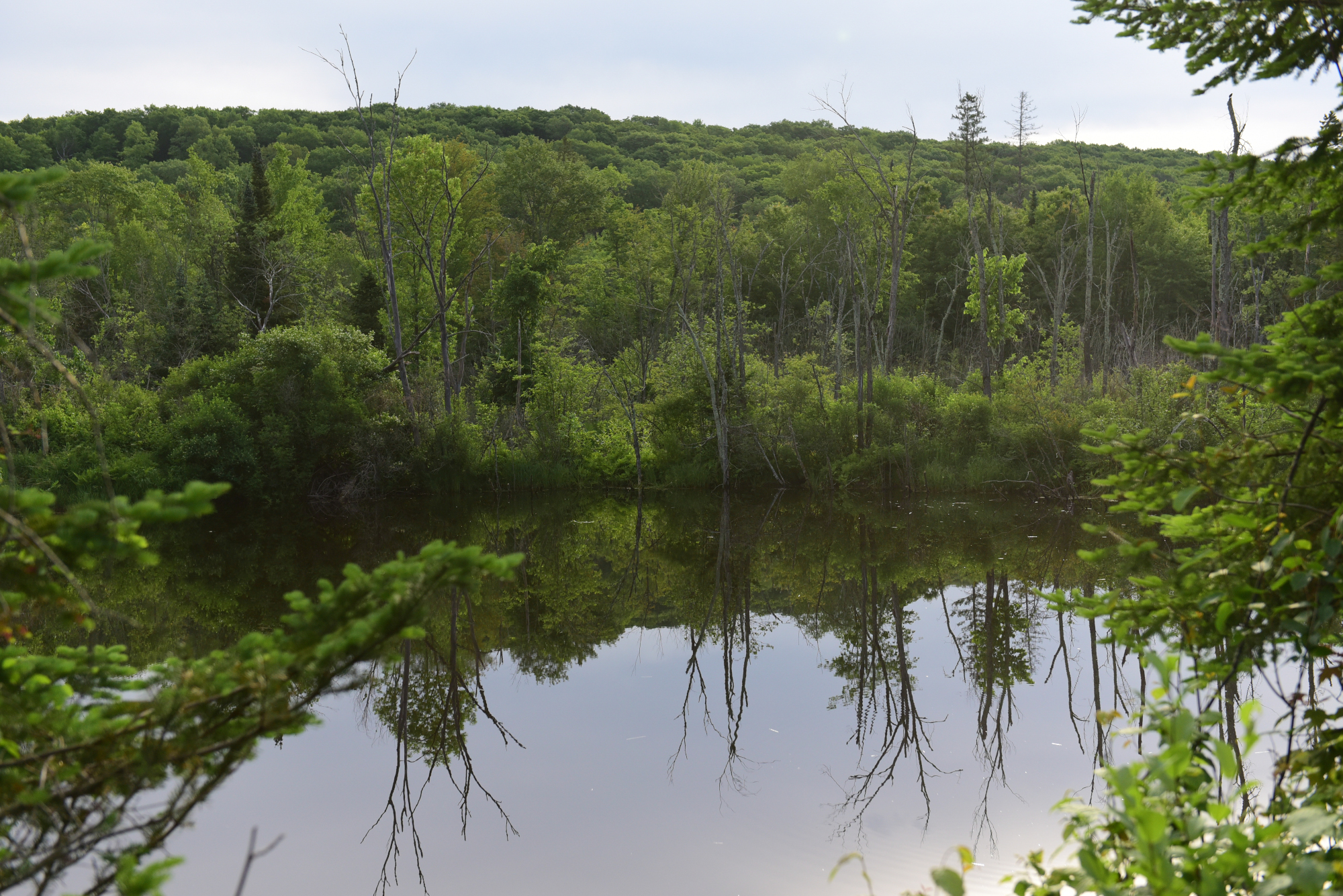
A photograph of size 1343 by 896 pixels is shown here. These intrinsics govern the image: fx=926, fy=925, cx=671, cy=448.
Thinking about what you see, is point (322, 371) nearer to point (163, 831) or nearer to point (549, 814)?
point (549, 814)

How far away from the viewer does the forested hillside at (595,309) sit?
20.5m

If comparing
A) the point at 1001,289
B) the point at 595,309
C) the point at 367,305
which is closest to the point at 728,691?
the point at 1001,289

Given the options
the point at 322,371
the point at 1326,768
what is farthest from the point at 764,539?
the point at 1326,768

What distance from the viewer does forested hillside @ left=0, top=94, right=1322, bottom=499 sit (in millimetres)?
20531

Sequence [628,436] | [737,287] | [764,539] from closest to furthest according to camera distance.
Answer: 1. [764,539]
2. [737,287]
3. [628,436]

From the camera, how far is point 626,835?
5.84 metres

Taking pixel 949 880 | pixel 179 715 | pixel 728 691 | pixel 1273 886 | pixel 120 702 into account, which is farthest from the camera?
pixel 728 691

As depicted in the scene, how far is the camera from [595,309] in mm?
41688

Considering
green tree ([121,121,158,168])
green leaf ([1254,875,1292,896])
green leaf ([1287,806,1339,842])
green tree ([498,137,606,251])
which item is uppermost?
green tree ([121,121,158,168])

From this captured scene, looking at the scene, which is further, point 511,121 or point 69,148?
point 511,121

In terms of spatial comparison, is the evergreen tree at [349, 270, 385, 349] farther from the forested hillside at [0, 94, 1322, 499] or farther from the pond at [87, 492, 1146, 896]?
the pond at [87, 492, 1146, 896]

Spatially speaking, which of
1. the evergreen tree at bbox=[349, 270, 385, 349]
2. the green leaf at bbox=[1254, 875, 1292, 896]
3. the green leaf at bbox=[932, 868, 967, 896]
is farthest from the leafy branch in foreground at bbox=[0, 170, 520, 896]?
the evergreen tree at bbox=[349, 270, 385, 349]

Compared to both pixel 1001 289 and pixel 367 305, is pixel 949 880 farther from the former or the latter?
pixel 367 305

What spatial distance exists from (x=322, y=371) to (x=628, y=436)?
7.35 metres
